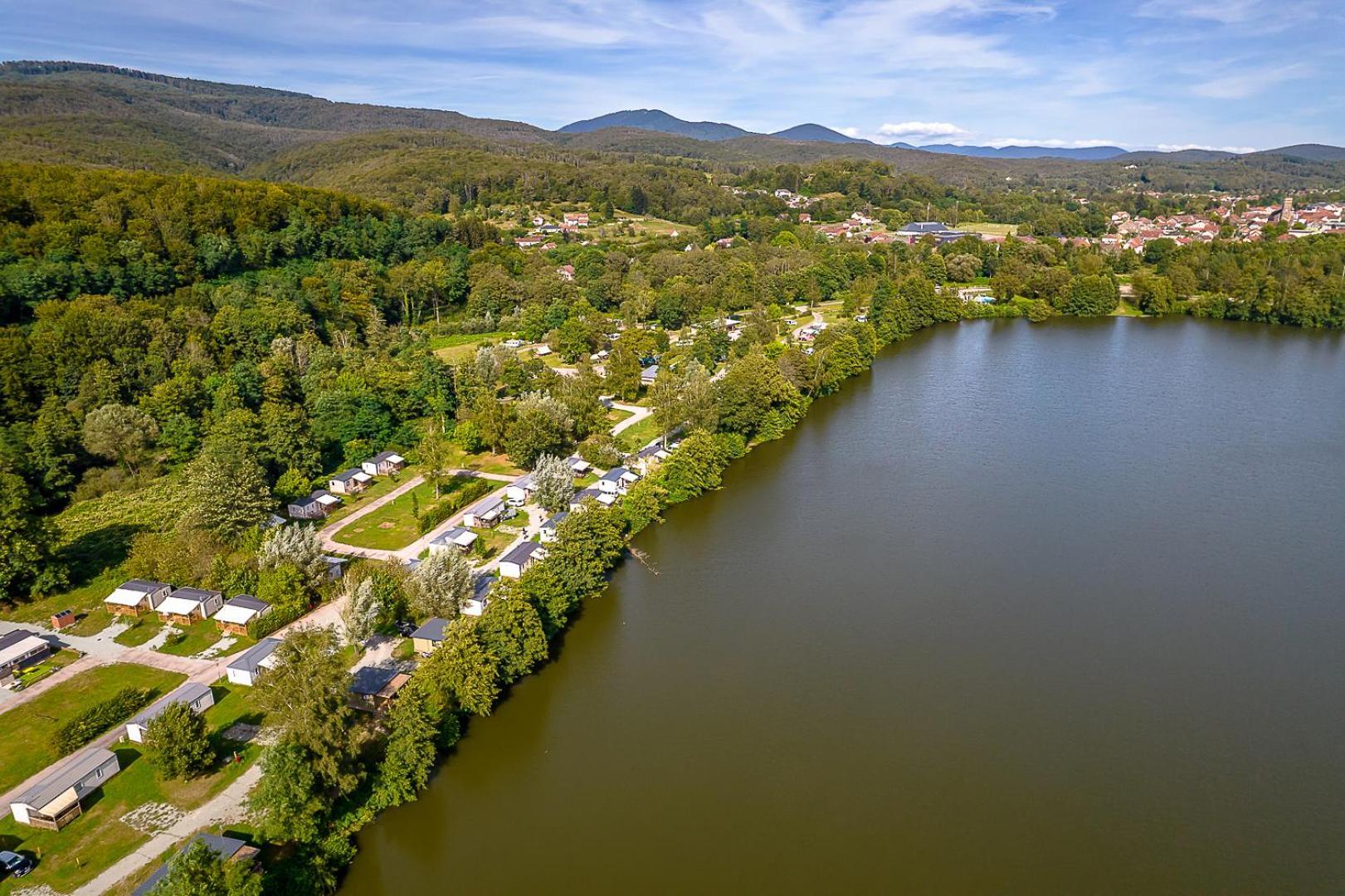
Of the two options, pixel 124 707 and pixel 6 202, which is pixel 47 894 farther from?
pixel 6 202

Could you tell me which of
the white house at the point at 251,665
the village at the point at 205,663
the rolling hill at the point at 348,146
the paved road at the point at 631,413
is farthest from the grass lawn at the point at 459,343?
the rolling hill at the point at 348,146

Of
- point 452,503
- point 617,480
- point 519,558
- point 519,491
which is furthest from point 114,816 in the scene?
point 617,480

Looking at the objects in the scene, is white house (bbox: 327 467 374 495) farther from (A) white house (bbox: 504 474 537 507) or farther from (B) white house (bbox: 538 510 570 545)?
(B) white house (bbox: 538 510 570 545)

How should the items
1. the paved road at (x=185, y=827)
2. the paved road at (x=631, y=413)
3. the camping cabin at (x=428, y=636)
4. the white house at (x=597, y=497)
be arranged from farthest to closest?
the paved road at (x=631, y=413) < the white house at (x=597, y=497) < the camping cabin at (x=428, y=636) < the paved road at (x=185, y=827)

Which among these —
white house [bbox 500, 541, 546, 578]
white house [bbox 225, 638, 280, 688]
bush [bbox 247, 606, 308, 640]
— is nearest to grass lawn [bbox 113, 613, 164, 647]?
bush [bbox 247, 606, 308, 640]

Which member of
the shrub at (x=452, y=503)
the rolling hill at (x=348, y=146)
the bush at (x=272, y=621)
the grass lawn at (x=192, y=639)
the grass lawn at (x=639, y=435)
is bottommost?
the grass lawn at (x=192, y=639)

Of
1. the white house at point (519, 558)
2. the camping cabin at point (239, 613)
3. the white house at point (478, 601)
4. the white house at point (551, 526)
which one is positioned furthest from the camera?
the white house at point (551, 526)

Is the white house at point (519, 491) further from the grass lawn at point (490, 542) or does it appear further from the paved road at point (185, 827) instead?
the paved road at point (185, 827)

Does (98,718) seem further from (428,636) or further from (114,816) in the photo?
(428,636)
